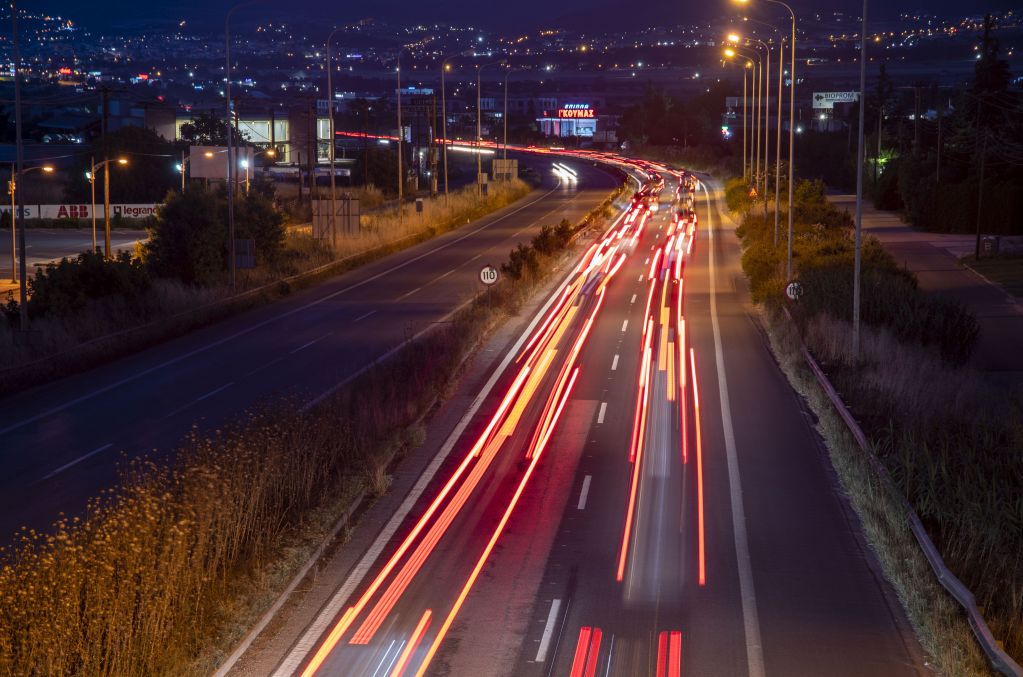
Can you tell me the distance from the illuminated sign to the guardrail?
160667 millimetres

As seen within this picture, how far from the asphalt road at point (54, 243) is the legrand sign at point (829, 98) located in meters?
129

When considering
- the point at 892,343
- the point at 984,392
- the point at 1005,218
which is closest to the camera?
the point at 984,392

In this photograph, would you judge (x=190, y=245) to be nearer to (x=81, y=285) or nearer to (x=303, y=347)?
(x=81, y=285)

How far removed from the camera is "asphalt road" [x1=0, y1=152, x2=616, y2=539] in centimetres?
1762

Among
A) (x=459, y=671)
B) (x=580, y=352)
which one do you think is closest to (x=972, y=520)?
(x=459, y=671)

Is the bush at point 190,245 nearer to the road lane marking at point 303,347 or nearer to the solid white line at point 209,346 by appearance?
the solid white line at point 209,346

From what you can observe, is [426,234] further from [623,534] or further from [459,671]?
[459,671]

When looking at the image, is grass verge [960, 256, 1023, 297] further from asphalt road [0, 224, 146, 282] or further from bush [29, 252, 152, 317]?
asphalt road [0, 224, 146, 282]

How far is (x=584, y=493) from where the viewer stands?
16.1 m

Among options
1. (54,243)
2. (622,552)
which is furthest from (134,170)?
(622,552)

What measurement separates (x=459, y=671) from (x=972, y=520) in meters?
6.06

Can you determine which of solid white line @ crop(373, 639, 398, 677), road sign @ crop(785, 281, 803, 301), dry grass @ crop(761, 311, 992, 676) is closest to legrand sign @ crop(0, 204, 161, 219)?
Result: road sign @ crop(785, 281, 803, 301)

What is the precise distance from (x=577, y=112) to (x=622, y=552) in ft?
544

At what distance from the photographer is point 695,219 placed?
64938 mm
